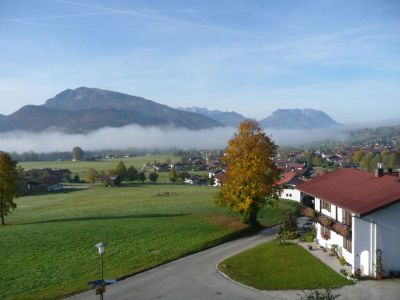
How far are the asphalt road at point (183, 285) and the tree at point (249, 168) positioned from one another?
39.2 ft

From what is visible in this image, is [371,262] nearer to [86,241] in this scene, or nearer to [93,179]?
[86,241]

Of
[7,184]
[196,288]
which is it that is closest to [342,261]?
[196,288]

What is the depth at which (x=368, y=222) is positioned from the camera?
31.3m

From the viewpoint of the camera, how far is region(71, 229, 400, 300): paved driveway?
1099 inches

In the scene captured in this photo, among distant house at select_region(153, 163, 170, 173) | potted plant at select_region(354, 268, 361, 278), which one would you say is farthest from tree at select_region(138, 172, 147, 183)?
potted plant at select_region(354, 268, 361, 278)

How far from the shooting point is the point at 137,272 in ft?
111

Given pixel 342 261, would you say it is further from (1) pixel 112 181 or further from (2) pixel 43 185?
(2) pixel 43 185

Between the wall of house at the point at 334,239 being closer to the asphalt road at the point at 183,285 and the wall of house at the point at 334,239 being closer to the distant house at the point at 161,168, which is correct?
the asphalt road at the point at 183,285

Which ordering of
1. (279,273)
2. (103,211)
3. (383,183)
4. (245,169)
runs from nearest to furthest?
(279,273)
(383,183)
(245,169)
(103,211)

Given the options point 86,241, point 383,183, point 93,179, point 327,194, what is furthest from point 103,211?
point 93,179

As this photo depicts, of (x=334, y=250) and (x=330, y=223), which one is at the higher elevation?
(x=330, y=223)

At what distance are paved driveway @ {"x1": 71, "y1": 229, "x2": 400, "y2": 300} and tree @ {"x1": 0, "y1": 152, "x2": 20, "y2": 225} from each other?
2997cm

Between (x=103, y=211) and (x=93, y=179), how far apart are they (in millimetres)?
74864

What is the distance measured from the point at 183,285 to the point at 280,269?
7.41 metres
